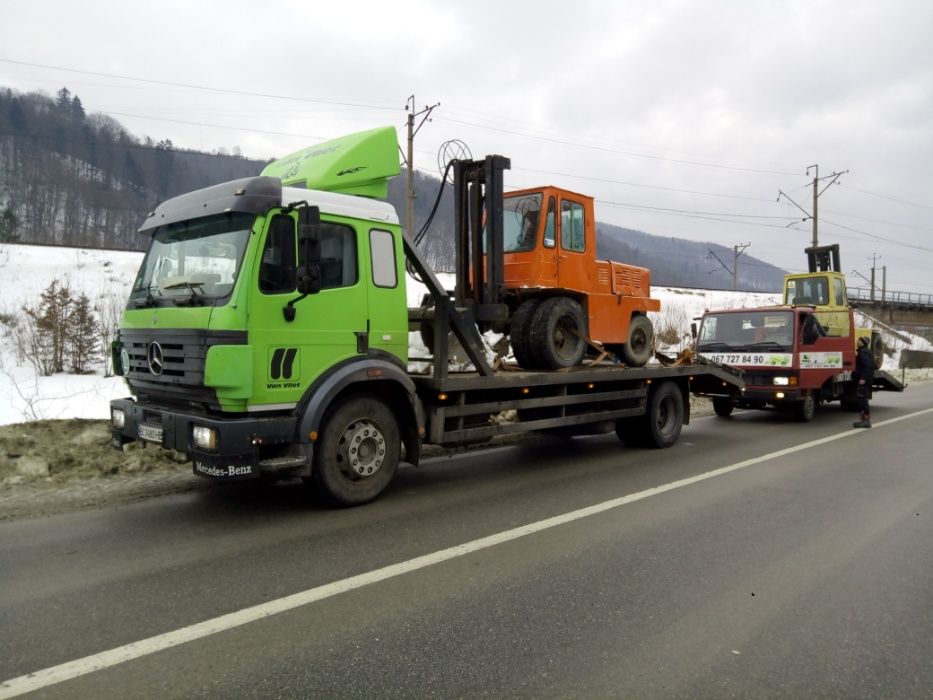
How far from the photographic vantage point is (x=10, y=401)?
10289mm

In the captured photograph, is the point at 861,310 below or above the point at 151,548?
above

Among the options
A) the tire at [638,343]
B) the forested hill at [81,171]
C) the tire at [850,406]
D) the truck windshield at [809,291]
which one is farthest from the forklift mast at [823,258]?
the forested hill at [81,171]

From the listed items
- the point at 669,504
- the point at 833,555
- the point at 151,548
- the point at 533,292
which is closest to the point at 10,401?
the point at 151,548

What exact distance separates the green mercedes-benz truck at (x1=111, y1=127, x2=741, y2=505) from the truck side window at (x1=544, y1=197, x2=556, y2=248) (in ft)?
5.81

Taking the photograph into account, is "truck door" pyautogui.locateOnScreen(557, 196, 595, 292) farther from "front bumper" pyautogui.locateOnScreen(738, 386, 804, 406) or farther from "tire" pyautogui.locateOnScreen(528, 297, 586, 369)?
"front bumper" pyautogui.locateOnScreen(738, 386, 804, 406)

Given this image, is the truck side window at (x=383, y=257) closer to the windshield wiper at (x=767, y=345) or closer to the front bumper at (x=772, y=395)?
the front bumper at (x=772, y=395)

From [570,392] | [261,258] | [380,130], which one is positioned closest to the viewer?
[261,258]

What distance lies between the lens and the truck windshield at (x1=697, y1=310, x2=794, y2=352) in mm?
12055

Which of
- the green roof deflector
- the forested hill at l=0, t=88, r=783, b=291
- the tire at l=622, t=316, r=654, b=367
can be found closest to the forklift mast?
the tire at l=622, t=316, r=654, b=367

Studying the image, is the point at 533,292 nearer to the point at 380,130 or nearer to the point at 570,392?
the point at 570,392

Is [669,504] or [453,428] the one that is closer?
[669,504]

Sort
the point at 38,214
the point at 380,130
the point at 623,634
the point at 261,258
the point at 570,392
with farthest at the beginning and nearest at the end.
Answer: the point at 38,214 → the point at 570,392 → the point at 380,130 → the point at 261,258 → the point at 623,634

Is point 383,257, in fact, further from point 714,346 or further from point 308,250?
point 714,346

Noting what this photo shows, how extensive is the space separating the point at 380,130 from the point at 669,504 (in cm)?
453
